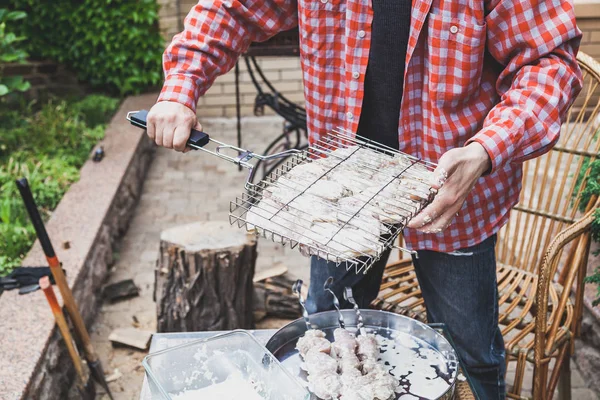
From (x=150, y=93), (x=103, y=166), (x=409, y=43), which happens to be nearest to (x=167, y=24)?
(x=150, y=93)

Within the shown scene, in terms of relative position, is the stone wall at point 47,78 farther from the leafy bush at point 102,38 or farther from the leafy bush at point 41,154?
the leafy bush at point 41,154

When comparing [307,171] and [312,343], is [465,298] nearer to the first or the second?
[312,343]

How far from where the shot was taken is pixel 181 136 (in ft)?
5.49

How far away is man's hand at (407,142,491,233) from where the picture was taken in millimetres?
1437

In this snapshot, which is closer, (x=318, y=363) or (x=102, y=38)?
(x=318, y=363)

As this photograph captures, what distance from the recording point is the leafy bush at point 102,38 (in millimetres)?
5977

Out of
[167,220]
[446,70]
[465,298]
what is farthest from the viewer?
[167,220]

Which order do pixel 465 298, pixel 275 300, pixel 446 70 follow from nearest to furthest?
1. pixel 446 70
2. pixel 465 298
3. pixel 275 300

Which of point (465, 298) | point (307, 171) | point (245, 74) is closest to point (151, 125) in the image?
point (307, 171)

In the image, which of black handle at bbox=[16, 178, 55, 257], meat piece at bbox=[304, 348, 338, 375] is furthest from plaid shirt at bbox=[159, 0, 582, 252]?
black handle at bbox=[16, 178, 55, 257]

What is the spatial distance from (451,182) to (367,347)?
492 millimetres

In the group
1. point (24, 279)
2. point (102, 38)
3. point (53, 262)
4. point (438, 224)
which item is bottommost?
point (24, 279)

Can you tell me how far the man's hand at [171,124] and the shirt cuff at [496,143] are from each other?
0.75 meters

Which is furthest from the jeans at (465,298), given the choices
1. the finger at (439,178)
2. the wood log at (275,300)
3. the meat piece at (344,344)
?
the wood log at (275,300)
